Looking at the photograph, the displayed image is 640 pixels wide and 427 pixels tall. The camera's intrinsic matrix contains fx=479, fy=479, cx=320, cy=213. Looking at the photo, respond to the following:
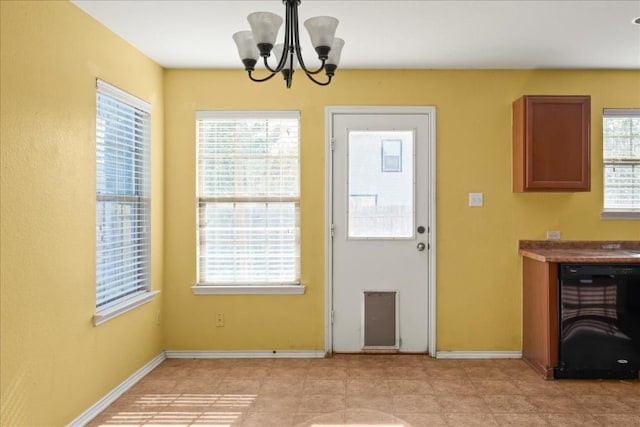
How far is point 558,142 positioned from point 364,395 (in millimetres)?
2458

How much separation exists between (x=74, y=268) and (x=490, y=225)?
3.19 meters

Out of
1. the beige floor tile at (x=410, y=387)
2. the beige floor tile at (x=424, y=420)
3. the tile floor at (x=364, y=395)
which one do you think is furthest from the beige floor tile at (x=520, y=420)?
the beige floor tile at (x=410, y=387)

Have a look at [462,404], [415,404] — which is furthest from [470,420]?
[415,404]

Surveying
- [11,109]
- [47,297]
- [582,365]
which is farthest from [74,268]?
[582,365]

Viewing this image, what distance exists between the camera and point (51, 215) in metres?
2.57

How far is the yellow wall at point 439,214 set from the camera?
409 centimetres

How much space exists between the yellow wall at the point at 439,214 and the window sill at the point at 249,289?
60 mm

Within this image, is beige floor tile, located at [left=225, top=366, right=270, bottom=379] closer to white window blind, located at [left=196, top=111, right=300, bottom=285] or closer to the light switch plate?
white window blind, located at [left=196, top=111, right=300, bottom=285]

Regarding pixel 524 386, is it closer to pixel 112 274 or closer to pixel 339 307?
pixel 339 307

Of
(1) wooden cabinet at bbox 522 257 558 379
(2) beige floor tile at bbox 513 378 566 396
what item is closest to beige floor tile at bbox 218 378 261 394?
(2) beige floor tile at bbox 513 378 566 396

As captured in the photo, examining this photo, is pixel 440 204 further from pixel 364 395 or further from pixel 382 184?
pixel 364 395

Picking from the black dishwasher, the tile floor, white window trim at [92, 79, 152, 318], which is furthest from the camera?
the black dishwasher

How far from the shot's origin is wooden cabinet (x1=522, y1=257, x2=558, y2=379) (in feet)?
11.6

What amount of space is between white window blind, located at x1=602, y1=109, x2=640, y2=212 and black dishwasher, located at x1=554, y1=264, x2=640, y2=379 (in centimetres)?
85
